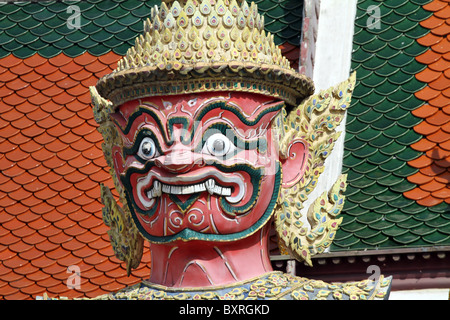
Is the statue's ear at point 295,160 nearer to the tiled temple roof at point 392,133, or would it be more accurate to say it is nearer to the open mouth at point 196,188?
the open mouth at point 196,188

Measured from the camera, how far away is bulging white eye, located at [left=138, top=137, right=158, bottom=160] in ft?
26.7

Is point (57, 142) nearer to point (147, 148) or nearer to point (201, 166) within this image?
point (147, 148)

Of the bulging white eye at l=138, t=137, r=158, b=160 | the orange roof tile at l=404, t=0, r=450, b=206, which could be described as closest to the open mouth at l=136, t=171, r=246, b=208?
the bulging white eye at l=138, t=137, r=158, b=160

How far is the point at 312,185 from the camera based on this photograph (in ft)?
28.1

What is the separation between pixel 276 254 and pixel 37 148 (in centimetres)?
298

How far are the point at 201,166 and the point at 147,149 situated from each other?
42 centimetres

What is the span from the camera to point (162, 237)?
818 cm

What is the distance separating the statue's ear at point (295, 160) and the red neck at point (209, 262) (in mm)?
492

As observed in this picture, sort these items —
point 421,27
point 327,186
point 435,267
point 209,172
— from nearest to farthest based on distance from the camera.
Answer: point 209,172, point 435,267, point 327,186, point 421,27

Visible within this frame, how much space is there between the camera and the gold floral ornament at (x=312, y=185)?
8.42m

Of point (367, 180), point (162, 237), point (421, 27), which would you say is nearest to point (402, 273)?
point (367, 180)

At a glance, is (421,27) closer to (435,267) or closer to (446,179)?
(446,179)

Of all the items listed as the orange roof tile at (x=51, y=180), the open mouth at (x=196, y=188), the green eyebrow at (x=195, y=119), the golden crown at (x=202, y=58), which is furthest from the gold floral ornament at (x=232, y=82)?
the orange roof tile at (x=51, y=180)

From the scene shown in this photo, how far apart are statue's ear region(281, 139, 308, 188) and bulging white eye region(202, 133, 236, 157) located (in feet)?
1.87
